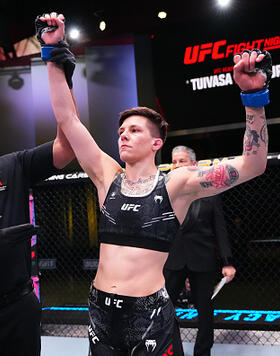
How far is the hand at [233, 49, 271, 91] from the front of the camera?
153 cm

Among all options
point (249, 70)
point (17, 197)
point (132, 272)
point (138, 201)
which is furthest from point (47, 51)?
point (132, 272)

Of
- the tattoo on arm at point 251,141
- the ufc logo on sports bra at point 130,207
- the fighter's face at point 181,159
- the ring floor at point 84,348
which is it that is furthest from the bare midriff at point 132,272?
the ring floor at point 84,348

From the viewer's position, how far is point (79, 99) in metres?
7.03

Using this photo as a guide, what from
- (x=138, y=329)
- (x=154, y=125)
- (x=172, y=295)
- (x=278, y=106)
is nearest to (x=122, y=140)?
(x=154, y=125)

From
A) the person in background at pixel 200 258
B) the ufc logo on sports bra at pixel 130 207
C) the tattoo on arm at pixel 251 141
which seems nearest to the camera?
the tattoo on arm at pixel 251 141

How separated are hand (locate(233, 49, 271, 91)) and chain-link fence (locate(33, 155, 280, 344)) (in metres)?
1.87

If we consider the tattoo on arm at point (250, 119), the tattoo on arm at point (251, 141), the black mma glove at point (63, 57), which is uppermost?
the black mma glove at point (63, 57)

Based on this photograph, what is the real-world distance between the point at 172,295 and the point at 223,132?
4.23 metres

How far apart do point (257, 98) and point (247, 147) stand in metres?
0.20

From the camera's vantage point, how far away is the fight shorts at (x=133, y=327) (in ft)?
5.17

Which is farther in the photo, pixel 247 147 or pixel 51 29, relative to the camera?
pixel 51 29

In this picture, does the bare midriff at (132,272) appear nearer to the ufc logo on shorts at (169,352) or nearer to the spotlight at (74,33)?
the ufc logo on shorts at (169,352)

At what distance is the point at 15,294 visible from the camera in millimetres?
1712

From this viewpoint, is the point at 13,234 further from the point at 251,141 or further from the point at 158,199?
the point at 251,141
